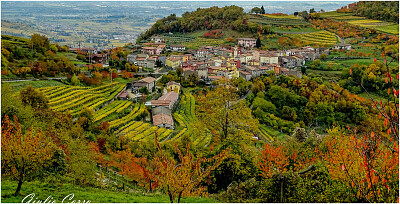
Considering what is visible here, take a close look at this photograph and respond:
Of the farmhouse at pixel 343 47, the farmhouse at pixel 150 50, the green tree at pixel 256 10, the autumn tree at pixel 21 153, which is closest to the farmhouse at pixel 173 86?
the farmhouse at pixel 150 50

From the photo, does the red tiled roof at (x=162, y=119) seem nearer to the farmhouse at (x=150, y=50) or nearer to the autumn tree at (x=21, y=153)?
the autumn tree at (x=21, y=153)

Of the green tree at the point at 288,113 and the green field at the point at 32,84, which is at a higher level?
the green field at the point at 32,84

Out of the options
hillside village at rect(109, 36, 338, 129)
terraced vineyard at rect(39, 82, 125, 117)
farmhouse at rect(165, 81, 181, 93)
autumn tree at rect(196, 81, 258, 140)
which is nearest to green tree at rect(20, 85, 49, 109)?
terraced vineyard at rect(39, 82, 125, 117)

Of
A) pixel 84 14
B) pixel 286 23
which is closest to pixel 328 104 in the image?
pixel 286 23

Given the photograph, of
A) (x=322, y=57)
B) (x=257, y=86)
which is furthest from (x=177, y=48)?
(x=257, y=86)

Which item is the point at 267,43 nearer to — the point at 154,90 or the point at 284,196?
the point at 154,90

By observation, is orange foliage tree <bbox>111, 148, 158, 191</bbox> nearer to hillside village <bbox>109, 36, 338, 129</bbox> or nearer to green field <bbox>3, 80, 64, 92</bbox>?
hillside village <bbox>109, 36, 338, 129</bbox>

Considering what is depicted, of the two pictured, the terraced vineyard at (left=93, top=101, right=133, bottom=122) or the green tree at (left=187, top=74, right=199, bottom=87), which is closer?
the terraced vineyard at (left=93, top=101, right=133, bottom=122)
